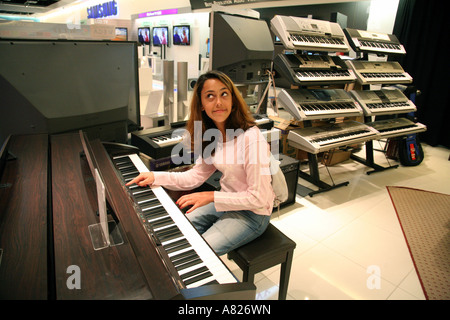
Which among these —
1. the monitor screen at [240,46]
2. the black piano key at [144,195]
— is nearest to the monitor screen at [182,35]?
the monitor screen at [240,46]

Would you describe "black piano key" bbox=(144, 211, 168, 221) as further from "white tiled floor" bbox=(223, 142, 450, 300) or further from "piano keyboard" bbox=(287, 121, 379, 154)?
"piano keyboard" bbox=(287, 121, 379, 154)

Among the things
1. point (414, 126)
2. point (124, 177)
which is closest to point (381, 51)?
point (414, 126)

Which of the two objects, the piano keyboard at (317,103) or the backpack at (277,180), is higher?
the piano keyboard at (317,103)

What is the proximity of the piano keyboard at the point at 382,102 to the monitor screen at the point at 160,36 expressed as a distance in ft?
27.5

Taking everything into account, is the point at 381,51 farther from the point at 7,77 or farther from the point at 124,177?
A: the point at 7,77

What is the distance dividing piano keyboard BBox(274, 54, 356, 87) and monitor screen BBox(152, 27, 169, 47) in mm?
8212

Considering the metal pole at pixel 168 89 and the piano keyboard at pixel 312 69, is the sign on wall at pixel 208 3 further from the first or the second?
→ the metal pole at pixel 168 89

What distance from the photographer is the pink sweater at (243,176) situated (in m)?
1.45

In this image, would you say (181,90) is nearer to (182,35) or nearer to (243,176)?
(243,176)

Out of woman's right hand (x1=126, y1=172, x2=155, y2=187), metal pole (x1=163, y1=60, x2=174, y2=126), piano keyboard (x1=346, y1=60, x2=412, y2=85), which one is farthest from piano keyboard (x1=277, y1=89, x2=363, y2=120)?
woman's right hand (x1=126, y1=172, x2=155, y2=187)

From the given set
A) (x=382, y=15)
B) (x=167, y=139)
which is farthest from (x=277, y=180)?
(x=382, y=15)

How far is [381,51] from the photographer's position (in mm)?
3768

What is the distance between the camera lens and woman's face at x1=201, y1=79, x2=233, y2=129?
4.82ft
